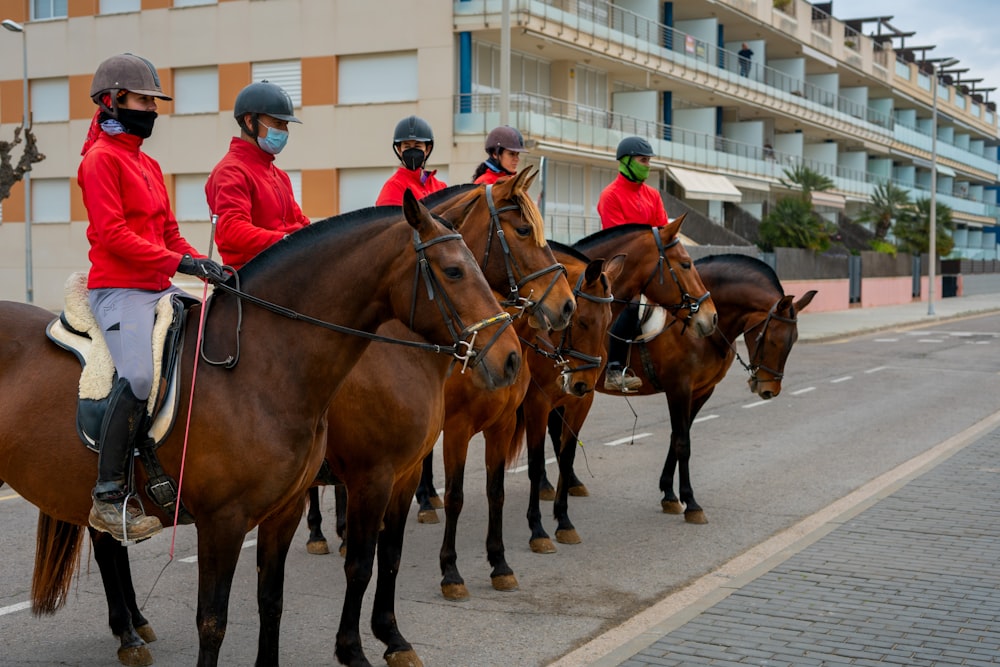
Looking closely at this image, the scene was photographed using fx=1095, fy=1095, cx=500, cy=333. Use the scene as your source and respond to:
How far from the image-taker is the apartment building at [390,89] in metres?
32.7

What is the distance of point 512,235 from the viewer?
262 inches

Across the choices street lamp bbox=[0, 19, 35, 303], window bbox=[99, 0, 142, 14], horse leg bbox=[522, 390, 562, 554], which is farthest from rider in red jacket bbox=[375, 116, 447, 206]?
window bbox=[99, 0, 142, 14]

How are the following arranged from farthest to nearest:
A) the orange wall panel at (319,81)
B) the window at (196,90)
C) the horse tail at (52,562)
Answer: the window at (196,90) < the orange wall panel at (319,81) < the horse tail at (52,562)

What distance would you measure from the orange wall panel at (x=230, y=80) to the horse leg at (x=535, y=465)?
29237mm

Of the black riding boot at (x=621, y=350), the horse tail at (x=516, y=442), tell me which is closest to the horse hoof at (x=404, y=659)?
the horse tail at (x=516, y=442)

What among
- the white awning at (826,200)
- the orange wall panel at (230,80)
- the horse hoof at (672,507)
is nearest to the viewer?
the horse hoof at (672,507)

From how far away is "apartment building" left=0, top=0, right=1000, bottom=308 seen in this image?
107 ft

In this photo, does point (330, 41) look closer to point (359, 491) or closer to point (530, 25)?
point (530, 25)

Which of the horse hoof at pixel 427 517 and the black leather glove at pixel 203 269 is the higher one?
the black leather glove at pixel 203 269

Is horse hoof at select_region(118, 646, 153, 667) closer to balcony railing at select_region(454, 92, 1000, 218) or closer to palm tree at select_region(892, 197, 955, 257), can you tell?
balcony railing at select_region(454, 92, 1000, 218)

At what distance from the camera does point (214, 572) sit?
457 cm

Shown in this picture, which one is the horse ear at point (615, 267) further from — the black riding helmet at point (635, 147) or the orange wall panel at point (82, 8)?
the orange wall panel at point (82, 8)

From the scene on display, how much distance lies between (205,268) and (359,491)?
1642 mm

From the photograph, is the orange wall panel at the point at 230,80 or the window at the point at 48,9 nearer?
the orange wall panel at the point at 230,80
